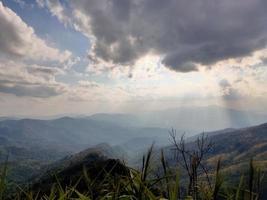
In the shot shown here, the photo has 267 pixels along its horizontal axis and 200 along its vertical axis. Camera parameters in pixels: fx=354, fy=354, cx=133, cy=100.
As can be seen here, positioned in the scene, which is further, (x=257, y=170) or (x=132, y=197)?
(x=132, y=197)

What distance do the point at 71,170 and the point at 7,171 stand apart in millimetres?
104843

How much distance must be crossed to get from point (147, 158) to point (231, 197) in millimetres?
1029

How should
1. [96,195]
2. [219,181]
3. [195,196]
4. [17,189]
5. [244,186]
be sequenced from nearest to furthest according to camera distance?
[219,181]
[244,186]
[195,196]
[96,195]
[17,189]

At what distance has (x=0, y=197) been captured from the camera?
15.0 feet

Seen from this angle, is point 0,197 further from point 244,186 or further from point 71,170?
Answer: point 71,170

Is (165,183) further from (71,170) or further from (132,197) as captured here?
(71,170)

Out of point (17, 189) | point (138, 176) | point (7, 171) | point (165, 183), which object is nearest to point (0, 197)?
point (7, 171)

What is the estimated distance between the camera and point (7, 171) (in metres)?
4.78

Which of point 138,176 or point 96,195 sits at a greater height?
point 138,176

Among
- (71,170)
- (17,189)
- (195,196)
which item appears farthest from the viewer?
(71,170)

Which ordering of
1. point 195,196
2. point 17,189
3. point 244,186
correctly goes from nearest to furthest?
point 244,186, point 195,196, point 17,189

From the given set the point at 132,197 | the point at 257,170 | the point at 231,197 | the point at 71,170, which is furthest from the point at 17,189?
the point at 71,170

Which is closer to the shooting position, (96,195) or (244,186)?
(244,186)

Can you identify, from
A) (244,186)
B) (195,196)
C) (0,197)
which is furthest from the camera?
(0,197)
